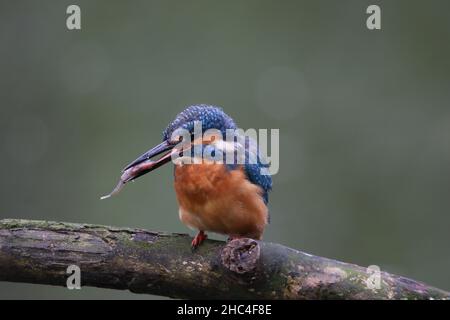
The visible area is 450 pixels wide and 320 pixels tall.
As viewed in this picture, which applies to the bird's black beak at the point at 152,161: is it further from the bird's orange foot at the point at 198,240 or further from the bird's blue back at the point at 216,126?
the bird's orange foot at the point at 198,240

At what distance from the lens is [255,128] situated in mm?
4590

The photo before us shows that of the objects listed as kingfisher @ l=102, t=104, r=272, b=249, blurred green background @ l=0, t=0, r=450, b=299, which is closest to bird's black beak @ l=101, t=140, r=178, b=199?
kingfisher @ l=102, t=104, r=272, b=249

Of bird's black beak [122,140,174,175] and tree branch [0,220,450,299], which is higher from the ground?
bird's black beak [122,140,174,175]

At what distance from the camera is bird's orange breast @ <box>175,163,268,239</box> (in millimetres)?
2324

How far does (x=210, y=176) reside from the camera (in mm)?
2342

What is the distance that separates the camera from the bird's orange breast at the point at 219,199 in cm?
232

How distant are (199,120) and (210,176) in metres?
0.24

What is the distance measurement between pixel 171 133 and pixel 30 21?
3.01 meters

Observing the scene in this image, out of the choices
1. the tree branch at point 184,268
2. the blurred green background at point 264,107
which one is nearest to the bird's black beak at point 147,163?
the tree branch at point 184,268

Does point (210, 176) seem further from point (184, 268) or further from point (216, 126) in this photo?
point (184, 268)

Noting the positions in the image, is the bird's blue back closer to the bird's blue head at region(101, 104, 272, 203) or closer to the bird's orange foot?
the bird's blue head at region(101, 104, 272, 203)
